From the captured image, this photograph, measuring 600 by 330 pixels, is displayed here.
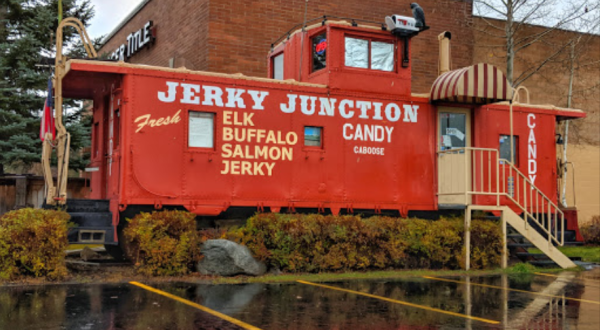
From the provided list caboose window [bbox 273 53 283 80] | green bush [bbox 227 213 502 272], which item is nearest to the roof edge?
caboose window [bbox 273 53 283 80]

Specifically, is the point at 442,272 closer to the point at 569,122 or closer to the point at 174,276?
the point at 174,276

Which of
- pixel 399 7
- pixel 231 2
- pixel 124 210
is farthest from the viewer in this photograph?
pixel 399 7

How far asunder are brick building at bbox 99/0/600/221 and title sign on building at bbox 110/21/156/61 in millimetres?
113

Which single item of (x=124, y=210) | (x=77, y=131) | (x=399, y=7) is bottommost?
(x=124, y=210)

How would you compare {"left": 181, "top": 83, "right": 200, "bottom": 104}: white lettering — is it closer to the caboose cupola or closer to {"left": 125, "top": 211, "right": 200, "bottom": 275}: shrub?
{"left": 125, "top": 211, "right": 200, "bottom": 275}: shrub

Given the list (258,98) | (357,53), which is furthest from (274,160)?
(357,53)

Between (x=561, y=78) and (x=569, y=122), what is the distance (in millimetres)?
2155

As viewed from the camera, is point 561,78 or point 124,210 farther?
point 561,78

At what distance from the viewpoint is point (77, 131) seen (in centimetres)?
2153

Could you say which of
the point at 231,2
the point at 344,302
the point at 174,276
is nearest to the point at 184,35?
the point at 231,2

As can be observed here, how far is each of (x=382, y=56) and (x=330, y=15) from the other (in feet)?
20.0

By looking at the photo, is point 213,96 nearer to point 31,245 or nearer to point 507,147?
point 31,245

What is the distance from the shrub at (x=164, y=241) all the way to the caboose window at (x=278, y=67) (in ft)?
19.5

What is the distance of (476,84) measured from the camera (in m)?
15.4
